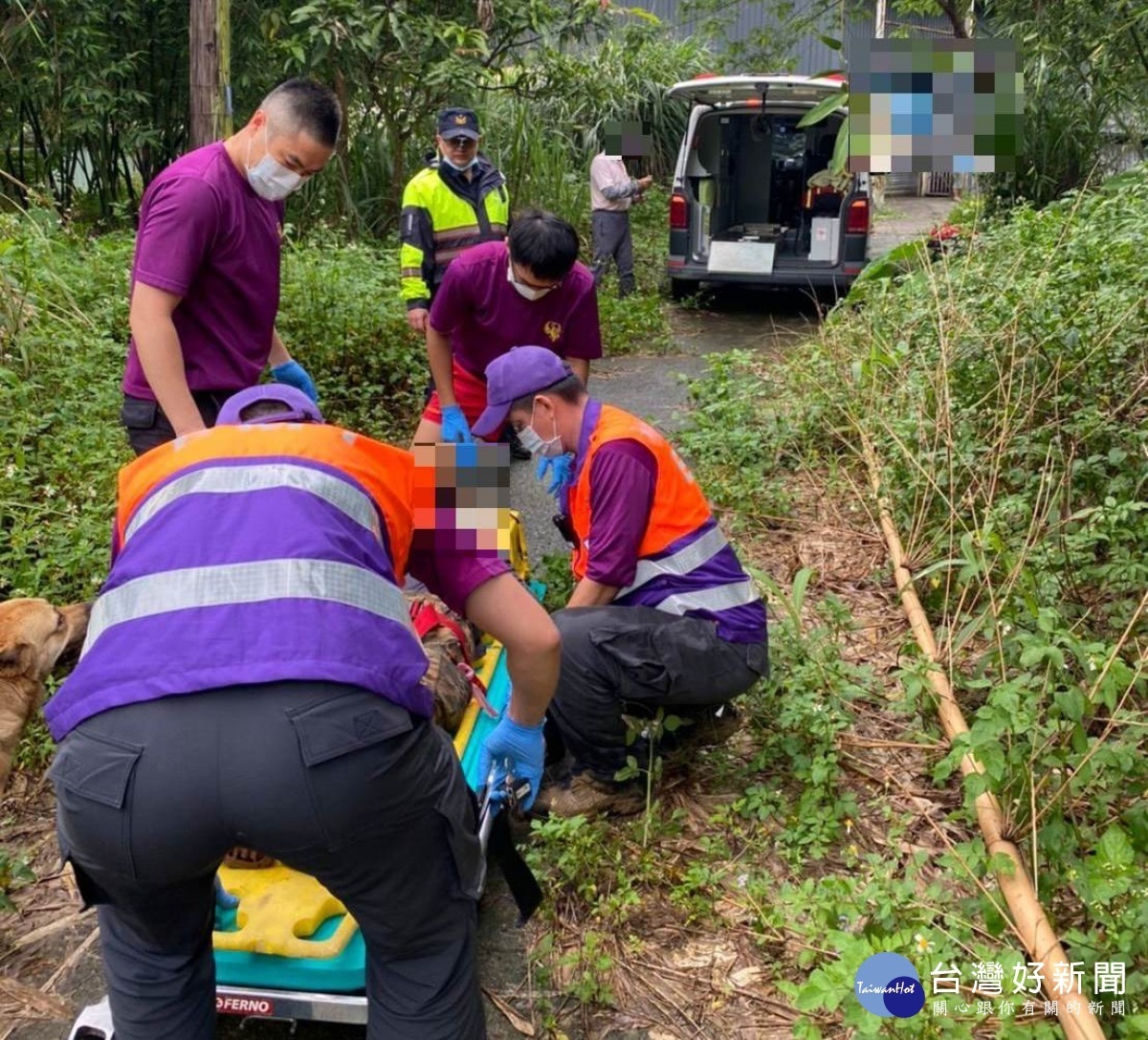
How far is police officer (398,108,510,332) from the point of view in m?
5.67

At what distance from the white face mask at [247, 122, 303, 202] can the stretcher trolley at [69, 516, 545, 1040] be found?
1.96m

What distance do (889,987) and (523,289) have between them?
294cm

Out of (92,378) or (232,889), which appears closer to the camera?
(232,889)

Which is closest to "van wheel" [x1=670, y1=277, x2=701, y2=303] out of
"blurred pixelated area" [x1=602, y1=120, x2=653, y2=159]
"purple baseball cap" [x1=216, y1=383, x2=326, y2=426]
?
"blurred pixelated area" [x1=602, y1=120, x2=653, y2=159]

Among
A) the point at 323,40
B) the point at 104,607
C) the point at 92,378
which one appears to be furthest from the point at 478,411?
the point at 323,40

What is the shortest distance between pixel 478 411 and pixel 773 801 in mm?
2260

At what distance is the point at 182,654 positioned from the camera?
1655mm

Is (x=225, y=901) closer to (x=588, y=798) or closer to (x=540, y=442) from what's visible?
(x=588, y=798)

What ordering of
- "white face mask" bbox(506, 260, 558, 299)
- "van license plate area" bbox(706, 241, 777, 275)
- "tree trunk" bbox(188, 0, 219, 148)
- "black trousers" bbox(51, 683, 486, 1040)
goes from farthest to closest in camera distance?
"van license plate area" bbox(706, 241, 777, 275) < "tree trunk" bbox(188, 0, 219, 148) < "white face mask" bbox(506, 260, 558, 299) < "black trousers" bbox(51, 683, 486, 1040)

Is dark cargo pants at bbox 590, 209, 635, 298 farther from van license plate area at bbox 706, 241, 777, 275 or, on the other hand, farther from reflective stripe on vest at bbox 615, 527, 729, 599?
reflective stripe on vest at bbox 615, 527, 729, 599

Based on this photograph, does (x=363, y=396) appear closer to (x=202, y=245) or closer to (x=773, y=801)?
(x=202, y=245)

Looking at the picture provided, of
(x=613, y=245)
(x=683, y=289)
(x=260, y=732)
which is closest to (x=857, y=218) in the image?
(x=683, y=289)

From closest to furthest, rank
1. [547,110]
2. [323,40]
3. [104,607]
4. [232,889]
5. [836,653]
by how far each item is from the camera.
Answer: [104,607] → [232,889] → [836,653] → [323,40] → [547,110]

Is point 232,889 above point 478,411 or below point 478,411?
below
